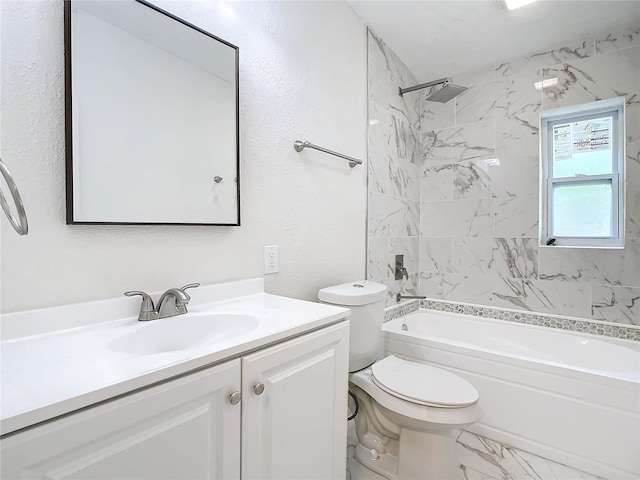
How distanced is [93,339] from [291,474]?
2.18ft

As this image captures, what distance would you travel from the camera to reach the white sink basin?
953mm

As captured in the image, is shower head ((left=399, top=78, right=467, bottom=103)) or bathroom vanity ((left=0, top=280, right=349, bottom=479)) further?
shower head ((left=399, top=78, right=467, bottom=103))

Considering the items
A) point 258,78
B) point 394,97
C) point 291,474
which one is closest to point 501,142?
point 394,97

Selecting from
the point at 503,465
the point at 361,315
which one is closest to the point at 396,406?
the point at 361,315

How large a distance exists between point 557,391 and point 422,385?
789 millimetres

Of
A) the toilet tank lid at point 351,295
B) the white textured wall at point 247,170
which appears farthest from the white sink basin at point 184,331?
the toilet tank lid at point 351,295

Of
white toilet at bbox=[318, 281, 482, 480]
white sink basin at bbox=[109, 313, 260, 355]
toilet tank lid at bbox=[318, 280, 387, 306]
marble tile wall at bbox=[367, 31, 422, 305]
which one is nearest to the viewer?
white sink basin at bbox=[109, 313, 260, 355]

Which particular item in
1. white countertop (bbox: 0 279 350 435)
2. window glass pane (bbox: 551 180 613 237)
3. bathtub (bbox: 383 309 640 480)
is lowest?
bathtub (bbox: 383 309 640 480)

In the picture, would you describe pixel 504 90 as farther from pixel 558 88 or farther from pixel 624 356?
pixel 624 356

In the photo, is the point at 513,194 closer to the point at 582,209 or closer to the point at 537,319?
the point at 582,209

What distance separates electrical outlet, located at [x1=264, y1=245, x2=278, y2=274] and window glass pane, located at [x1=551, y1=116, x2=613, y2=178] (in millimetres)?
2262

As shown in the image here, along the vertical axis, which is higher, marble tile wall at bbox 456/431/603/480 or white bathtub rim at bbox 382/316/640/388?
white bathtub rim at bbox 382/316/640/388

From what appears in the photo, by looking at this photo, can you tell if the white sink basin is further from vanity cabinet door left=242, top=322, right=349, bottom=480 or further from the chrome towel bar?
the chrome towel bar

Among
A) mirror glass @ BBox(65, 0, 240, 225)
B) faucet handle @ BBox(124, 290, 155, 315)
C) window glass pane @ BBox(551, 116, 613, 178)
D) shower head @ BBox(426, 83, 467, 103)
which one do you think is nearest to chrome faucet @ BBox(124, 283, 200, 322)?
faucet handle @ BBox(124, 290, 155, 315)
